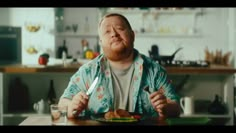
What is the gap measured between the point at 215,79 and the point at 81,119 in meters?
1.32

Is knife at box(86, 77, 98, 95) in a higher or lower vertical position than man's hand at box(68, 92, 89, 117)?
higher

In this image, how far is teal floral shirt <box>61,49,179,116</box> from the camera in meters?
A: 1.94

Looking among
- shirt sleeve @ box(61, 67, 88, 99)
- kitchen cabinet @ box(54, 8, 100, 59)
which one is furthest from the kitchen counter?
kitchen cabinet @ box(54, 8, 100, 59)

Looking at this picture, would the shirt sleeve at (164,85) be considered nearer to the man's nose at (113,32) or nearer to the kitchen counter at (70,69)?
the man's nose at (113,32)

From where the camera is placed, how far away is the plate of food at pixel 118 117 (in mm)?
1701

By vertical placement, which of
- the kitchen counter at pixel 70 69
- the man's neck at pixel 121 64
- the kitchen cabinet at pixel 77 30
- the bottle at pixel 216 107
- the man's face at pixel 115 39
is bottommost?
the bottle at pixel 216 107

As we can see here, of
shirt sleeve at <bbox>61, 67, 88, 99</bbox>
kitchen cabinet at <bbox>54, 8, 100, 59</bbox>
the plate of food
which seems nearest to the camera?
the plate of food

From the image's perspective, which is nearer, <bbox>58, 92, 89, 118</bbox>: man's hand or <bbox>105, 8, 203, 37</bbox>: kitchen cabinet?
<bbox>58, 92, 89, 118</bbox>: man's hand

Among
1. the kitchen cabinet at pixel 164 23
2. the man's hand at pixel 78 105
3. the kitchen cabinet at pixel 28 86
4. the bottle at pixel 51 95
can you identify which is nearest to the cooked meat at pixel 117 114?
the man's hand at pixel 78 105

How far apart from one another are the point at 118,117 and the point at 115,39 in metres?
0.40

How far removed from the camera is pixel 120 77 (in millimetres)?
1979

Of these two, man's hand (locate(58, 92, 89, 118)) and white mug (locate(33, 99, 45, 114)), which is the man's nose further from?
white mug (locate(33, 99, 45, 114))
